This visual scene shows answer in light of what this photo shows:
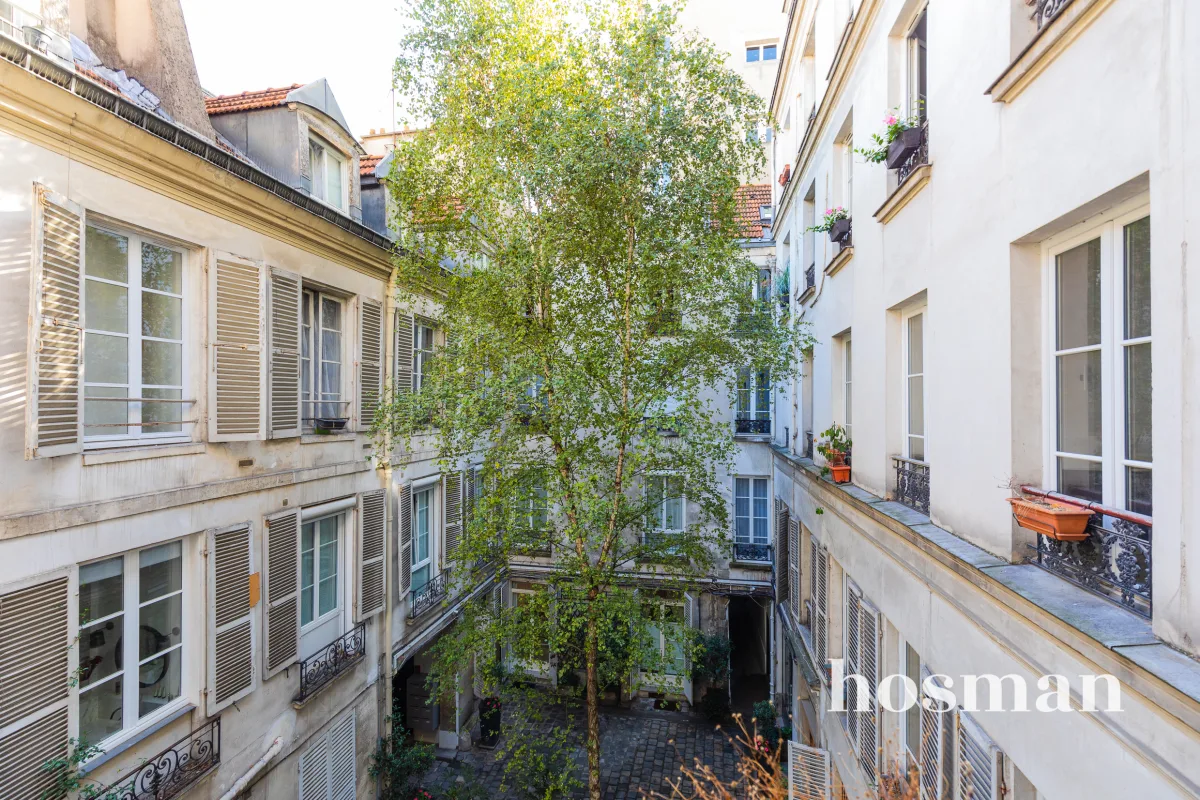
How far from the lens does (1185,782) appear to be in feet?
6.58

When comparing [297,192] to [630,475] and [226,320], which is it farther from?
[630,475]

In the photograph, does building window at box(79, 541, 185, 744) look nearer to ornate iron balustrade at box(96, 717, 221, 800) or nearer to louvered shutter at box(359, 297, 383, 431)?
ornate iron balustrade at box(96, 717, 221, 800)

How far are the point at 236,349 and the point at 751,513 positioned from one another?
432 inches

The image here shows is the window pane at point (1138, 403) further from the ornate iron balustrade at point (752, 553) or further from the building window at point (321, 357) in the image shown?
the ornate iron balustrade at point (752, 553)

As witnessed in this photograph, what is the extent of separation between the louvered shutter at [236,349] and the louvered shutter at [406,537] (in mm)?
3244

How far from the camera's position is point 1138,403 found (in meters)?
2.71

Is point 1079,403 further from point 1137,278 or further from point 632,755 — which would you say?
point 632,755

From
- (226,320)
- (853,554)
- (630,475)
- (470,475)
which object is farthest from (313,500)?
(853,554)

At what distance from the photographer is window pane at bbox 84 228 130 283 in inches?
200

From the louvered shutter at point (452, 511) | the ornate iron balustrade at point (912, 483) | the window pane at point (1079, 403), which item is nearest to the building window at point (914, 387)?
the ornate iron balustrade at point (912, 483)

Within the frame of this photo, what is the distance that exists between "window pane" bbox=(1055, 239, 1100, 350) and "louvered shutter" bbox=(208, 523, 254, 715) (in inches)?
271

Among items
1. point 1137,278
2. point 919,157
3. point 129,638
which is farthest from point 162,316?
point 1137,278

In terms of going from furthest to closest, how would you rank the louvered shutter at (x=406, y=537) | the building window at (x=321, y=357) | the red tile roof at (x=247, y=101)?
the louvered shutter at (x=406, y=537) → the red tile roof at (x=247, y=101) → the building window at (x=321, y=357)

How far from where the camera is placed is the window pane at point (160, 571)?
5.50m
